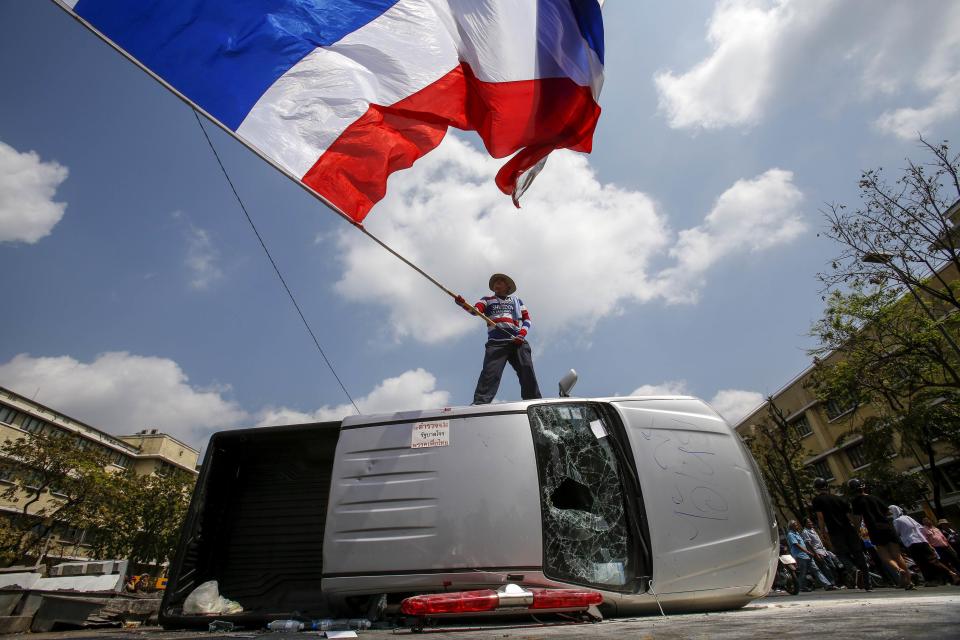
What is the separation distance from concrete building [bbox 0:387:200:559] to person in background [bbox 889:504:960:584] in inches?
1364

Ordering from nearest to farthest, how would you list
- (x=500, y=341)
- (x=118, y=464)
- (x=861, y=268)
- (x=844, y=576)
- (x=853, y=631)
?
(x=853, y=631) < (x=500, y=341) < (x=844, y=576) < (x=861, y=268) < (x=118, y=464)

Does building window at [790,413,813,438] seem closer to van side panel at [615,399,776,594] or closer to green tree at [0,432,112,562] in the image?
van side panel at [615,399,776,594]

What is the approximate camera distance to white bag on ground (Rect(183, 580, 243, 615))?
3395mm

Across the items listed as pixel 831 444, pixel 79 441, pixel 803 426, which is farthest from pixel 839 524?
pixel 79 441

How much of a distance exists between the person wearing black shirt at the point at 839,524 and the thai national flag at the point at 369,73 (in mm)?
7309

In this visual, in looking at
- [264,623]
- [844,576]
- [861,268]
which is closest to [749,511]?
[264,623]

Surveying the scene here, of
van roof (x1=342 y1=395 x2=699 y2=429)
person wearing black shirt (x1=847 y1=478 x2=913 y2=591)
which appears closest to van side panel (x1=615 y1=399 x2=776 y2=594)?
van roof (x1=342 y1=395 x2=699 y2=429)

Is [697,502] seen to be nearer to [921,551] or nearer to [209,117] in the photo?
[209,117]

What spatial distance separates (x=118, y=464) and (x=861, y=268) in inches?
2793

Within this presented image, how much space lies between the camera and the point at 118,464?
5362 cm

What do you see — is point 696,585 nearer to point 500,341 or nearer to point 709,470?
point 709,470

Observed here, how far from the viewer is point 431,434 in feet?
10.7

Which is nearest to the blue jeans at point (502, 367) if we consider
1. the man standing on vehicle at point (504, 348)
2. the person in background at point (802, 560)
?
the man standing on vehicle at point (504, 348)

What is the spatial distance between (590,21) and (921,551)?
930 cm
